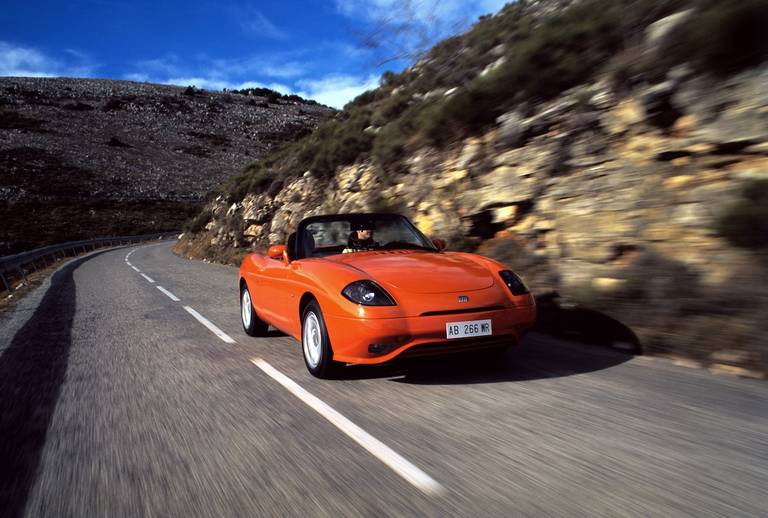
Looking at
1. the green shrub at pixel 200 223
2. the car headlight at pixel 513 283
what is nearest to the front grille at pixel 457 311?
the car headlight at pixel 513 283

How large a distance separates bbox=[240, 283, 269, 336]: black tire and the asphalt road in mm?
985

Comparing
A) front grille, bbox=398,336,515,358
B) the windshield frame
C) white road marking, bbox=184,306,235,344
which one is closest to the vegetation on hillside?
the windshield frame

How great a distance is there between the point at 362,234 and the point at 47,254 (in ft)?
80.3

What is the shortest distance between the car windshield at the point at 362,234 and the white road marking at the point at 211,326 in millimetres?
1755

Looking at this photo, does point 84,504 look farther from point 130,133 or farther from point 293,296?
point 130,133

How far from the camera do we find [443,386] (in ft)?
14.9

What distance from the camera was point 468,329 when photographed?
172 inches

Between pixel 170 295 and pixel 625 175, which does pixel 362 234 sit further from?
pixel 170 295

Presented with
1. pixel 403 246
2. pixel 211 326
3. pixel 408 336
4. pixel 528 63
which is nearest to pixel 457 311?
pixel 408 336

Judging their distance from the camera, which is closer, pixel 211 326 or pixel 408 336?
pixel 408 336

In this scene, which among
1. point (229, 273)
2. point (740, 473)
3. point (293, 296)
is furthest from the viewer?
point (229, 273)

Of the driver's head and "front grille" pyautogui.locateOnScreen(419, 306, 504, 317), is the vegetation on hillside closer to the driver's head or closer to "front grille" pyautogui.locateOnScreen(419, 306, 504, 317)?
the driver's head

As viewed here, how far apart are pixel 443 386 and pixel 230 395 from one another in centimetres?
165

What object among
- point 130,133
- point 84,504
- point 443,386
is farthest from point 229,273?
point 130,133
